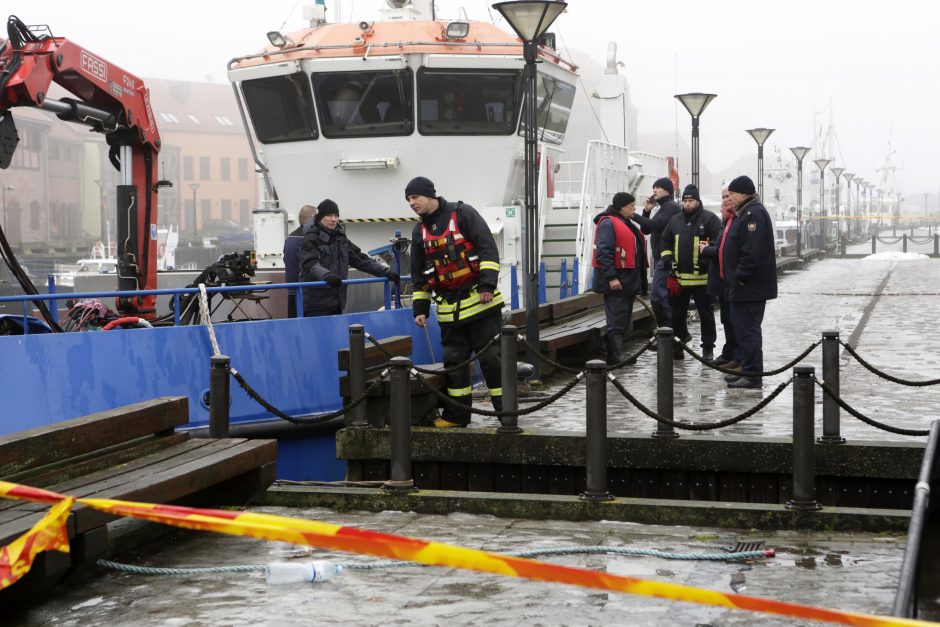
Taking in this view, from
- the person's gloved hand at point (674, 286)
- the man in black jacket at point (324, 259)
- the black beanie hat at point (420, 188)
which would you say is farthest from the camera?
the person's gloved hand at point (674, 286)

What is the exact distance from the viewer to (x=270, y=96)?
15.5 meters

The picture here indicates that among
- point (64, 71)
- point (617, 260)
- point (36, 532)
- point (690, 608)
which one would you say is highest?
point (64, 71)

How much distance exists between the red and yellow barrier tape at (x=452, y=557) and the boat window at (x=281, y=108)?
39.2 ft

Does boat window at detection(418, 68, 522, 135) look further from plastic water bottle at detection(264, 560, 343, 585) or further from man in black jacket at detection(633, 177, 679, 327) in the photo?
plastic water bottle at detection(264, 560, 343, 585)

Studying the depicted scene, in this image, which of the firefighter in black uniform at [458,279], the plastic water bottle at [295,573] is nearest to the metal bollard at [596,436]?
the firefighter in black uniform at [458,279]

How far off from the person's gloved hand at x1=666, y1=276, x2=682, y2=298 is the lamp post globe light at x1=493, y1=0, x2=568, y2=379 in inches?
61.8

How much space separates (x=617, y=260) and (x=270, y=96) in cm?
596

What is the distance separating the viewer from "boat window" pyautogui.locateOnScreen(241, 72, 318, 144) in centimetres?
1522

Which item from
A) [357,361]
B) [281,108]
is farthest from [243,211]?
[357,361]

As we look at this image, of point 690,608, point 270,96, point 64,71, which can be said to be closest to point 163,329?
point 64,71

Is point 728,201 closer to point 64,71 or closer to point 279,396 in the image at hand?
point 279,396

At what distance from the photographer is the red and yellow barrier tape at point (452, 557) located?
2.95 meters

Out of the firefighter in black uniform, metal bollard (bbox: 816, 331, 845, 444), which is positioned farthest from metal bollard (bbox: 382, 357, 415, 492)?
A: metal bollard (bbox: 816, 331, 845, 444)

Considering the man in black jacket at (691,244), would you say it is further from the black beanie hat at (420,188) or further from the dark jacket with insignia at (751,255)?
the black beanie hat at (420,188)
